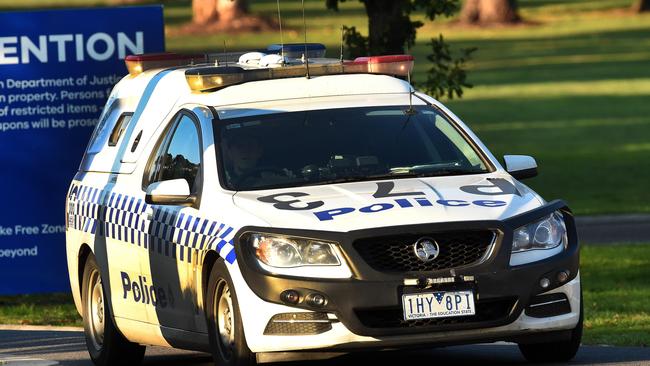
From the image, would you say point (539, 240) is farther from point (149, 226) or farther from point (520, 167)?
point (149, 226)

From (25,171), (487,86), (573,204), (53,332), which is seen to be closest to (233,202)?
(53,332)

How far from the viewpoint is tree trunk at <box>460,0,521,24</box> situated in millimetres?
74500

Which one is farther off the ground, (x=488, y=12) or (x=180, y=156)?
(x=180, y=156)

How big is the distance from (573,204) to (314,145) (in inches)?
652

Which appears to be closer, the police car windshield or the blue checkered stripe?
the blue checkered stripe

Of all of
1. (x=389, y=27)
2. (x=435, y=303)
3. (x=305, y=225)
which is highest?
(x=389, y=27)

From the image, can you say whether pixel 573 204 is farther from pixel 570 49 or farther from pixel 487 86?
pixel 570 49

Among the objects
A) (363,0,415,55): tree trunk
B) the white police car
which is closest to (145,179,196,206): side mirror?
the white police car

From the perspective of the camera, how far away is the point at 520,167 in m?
10.5

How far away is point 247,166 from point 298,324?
4.42 ft

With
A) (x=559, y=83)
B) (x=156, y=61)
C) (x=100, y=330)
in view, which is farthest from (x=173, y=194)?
(x=559, y=83)

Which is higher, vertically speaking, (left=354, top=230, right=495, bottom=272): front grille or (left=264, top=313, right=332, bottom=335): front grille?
(left=354, top=230, right=495, bottom=272): front grille

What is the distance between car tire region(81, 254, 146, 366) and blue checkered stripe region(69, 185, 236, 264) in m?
0.32

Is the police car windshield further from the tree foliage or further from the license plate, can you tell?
the tree foliage
